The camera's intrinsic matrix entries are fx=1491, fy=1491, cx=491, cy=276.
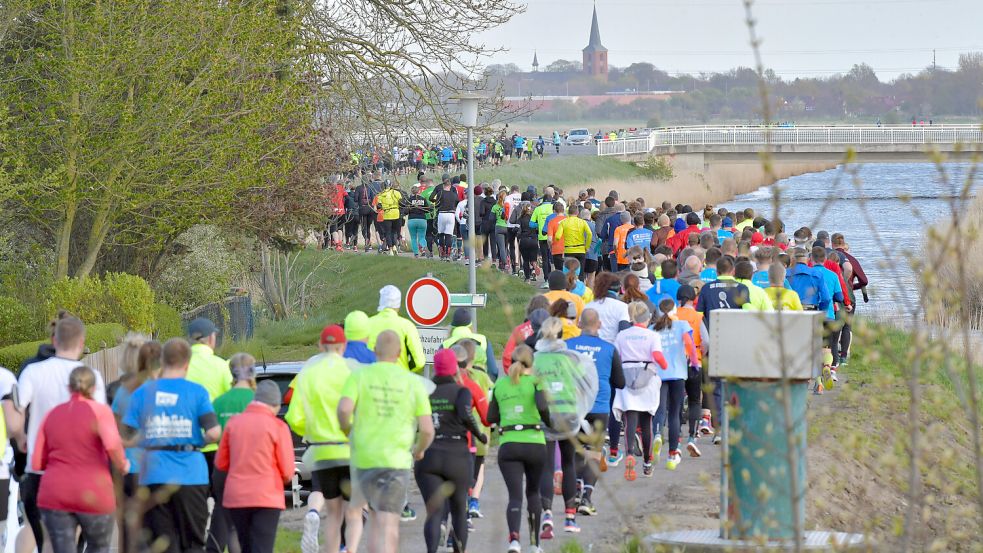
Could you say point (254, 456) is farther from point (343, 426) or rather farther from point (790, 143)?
point (790, 143)

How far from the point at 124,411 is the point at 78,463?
67 cm

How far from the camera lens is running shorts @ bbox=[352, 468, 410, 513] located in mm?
9250

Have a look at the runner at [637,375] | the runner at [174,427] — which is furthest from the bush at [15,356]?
the runner at [174,427]

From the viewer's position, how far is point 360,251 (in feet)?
119

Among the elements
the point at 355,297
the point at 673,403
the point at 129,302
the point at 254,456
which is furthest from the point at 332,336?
the point at 355,297

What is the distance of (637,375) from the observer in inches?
512

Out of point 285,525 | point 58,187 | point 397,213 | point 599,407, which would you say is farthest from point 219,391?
point 397,213

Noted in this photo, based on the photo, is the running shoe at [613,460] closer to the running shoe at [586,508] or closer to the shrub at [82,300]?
the running shoe at [586,508]

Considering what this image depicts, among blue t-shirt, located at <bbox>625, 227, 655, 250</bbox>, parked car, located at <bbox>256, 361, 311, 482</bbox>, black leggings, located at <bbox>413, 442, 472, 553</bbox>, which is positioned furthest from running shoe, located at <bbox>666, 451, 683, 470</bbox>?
blue t-shirt, located at <bbox>625, 227, 655, 250</bbox>

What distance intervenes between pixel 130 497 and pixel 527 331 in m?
4.35

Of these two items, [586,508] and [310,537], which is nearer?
[310,537]

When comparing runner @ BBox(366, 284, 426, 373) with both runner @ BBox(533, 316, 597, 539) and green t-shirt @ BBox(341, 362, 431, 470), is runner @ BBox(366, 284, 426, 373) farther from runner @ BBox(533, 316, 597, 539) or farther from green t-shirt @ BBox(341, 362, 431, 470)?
green t-shirt @ BBox(341, 362, 431, 470)

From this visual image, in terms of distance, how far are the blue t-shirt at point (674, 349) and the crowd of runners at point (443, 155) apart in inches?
503

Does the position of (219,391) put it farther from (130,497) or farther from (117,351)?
(117,351)
